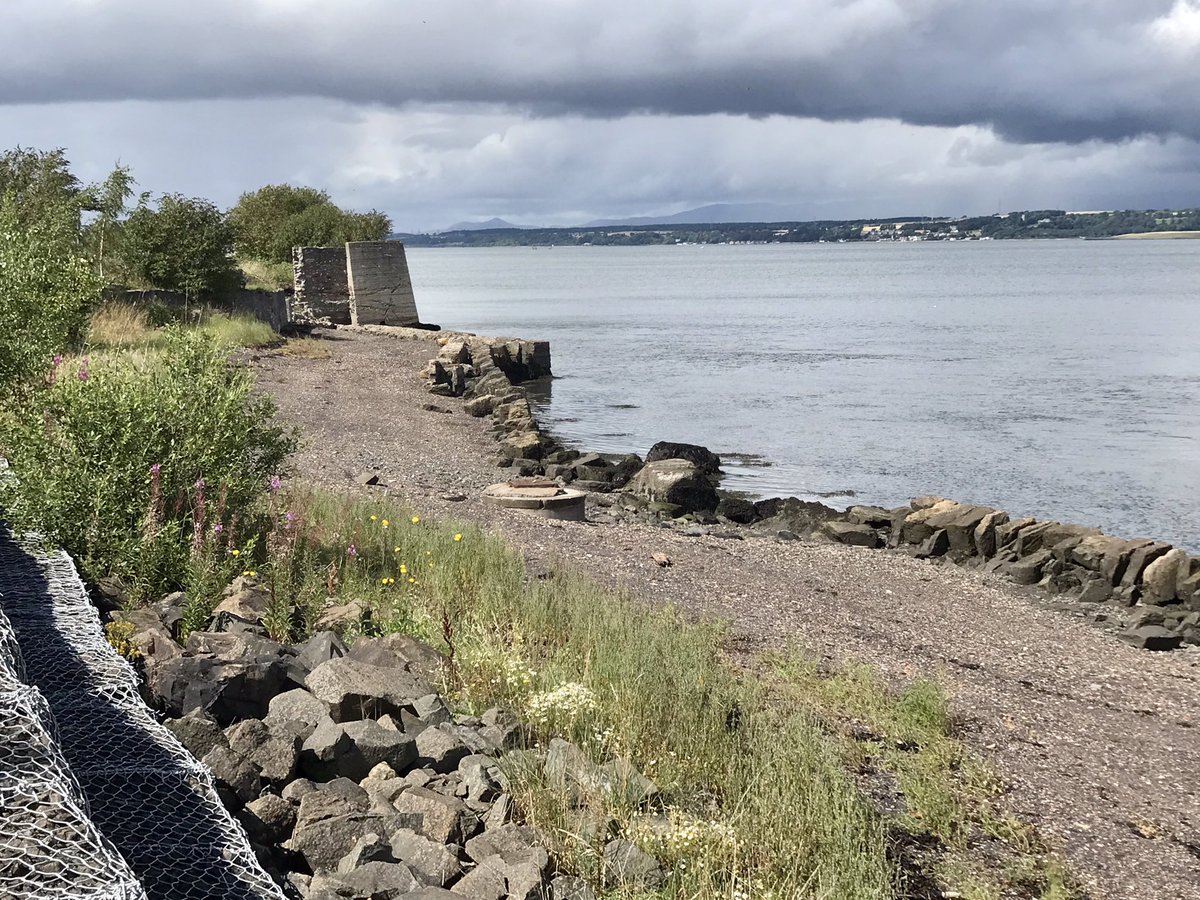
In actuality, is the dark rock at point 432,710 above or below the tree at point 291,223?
below

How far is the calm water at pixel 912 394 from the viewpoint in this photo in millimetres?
24766

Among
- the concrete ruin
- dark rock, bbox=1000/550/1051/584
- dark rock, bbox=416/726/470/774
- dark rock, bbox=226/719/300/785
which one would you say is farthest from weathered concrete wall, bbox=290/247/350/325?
dark rock, bbox=226/719/300/785

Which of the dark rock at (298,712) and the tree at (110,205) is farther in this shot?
the tree at (110,205)

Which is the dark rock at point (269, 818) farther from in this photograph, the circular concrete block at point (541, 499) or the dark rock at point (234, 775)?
the circular concrete block at point (541, 499)

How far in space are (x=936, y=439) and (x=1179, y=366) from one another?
21.6 metres

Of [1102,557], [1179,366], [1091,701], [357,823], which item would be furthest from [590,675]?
[1179,366]

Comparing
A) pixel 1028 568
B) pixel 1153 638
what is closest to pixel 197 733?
pixel 1153 638

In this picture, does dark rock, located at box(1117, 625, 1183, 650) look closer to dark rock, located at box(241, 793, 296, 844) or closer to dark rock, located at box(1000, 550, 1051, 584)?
dark rock, located at box(1000, 550, 1051, 584)

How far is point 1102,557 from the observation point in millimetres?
16156

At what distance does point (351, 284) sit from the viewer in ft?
150

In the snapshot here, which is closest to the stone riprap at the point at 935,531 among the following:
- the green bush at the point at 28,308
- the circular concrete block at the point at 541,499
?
the circular concrete block at the point at 541,499

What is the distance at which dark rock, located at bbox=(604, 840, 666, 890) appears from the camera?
16.3 ft

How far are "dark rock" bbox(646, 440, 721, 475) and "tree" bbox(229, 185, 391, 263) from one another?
27465 mm

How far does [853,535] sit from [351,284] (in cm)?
3110
